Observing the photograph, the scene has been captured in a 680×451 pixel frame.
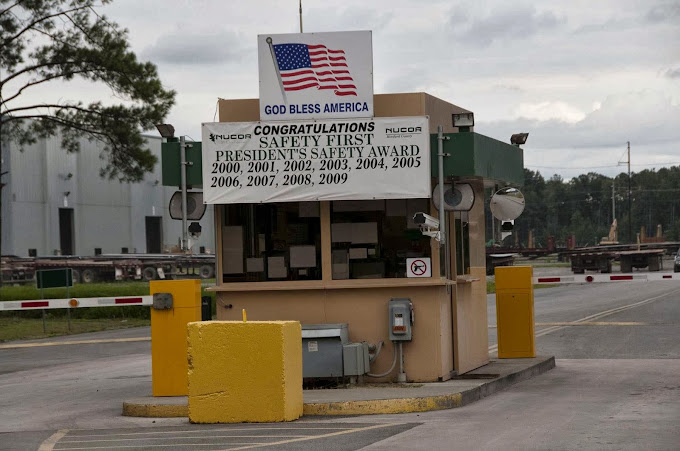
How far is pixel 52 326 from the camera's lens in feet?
105

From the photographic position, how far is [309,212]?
47.3 ft

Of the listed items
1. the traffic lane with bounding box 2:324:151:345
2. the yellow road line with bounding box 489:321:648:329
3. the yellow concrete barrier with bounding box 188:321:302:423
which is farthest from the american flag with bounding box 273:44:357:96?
the traffic lane with bounding box 2:324:151:345

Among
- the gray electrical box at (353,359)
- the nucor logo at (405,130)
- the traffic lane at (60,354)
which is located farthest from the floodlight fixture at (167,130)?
the traffic lane at (60,354)

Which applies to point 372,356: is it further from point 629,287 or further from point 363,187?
point 629,287

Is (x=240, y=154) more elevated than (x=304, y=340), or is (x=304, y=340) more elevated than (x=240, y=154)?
(x=240, y=154)

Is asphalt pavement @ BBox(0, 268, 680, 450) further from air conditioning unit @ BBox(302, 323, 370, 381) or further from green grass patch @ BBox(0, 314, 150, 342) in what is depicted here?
green grass patch @ BBox(0, 314, 150, 342)

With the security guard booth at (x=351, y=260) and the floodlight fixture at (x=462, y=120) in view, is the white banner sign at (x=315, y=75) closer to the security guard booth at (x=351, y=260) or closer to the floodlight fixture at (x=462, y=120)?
the security guard booth at (x=351, y=260)

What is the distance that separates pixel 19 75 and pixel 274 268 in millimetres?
26353

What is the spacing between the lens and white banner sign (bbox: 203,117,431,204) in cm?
1402

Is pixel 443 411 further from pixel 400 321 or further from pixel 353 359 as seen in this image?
pixel 400 321

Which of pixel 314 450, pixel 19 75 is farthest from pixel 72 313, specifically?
pixel 314 450

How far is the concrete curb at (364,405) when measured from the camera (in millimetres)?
12156

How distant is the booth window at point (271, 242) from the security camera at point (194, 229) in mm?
318

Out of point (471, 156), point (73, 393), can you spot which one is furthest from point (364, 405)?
point (73, 393)
